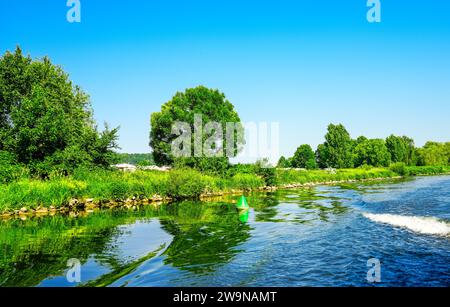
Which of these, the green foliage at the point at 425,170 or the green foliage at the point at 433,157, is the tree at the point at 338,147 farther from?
the green foliage at the point at 433,157

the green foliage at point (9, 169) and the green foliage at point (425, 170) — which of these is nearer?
the green foliage at point (9, 169)

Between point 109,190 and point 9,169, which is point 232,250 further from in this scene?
point 9,169

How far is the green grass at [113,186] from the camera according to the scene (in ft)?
91.4

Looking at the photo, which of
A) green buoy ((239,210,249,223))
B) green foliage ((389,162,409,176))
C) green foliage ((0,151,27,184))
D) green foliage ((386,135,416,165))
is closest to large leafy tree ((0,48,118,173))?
green foliage ((0,151,27,184))

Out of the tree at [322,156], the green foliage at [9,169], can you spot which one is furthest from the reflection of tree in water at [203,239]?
the tree at [322,156]

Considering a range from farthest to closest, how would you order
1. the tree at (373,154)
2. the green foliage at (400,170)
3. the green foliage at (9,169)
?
the tree at (373,154) → the green foliage at (400,170) → the green foliage at (9,169)

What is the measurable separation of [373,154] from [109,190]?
10323 centimetres

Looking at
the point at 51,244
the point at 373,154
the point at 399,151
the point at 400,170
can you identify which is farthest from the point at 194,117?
the point at 399,151

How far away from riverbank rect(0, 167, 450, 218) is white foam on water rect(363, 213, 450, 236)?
21.1 m

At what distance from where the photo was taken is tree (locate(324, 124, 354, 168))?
364 feet

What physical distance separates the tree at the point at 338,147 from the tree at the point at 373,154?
10089mm

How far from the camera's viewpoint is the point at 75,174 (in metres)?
34.3

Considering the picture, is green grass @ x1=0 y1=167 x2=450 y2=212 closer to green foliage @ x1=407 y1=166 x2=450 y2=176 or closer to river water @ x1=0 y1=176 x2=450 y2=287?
river water @ x1=0 y1=176 x2=450 y2=287
